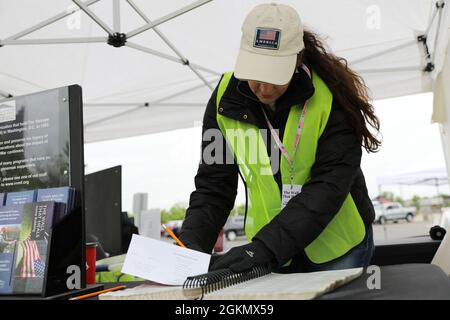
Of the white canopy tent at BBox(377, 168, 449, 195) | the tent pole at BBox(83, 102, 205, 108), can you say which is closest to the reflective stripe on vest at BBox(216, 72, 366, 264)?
the tent pole at BBox(83, 102, 205, 108)

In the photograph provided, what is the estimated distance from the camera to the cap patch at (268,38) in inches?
38.6

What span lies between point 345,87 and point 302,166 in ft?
0.81

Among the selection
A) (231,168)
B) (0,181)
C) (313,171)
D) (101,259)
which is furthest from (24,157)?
(101,259)

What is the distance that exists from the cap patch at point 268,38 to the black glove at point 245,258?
1.55 feet

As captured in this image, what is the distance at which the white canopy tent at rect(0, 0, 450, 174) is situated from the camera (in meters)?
3.03

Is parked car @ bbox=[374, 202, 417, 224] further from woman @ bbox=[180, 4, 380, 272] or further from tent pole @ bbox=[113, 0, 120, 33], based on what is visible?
woman @ bbox=[180, 4, 380, 272]

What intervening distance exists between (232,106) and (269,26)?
0.75 ft

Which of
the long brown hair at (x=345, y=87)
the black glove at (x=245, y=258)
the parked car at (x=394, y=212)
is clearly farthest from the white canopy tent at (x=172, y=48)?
the parked car at (x=394, y=212)

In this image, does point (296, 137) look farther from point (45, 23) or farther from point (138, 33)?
point (45, 23)

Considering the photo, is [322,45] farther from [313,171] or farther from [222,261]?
[222,261]

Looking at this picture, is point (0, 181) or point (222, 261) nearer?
point (222, 261)

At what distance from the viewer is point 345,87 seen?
3.59 feet

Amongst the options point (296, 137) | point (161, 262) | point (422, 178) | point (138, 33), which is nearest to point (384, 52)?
point (138, 33)
